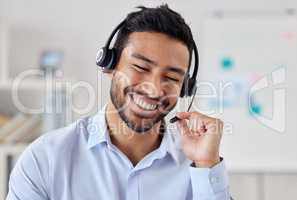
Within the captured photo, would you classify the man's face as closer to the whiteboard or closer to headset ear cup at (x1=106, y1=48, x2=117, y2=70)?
headset ear cup at (x1=106, y1=48, x2=117, y2=70)

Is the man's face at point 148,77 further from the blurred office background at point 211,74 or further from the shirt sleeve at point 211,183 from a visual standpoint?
the blurred office background at point 211,74

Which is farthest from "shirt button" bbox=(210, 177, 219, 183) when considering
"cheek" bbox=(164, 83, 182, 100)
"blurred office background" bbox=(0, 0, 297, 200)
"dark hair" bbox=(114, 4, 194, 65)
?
"blurred office background" bbox=(0, 0, 297, 200)

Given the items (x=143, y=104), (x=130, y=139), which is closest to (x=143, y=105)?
(x=143, y=104)

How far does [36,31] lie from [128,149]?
1400mm

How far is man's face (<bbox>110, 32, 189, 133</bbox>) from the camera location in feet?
4.02

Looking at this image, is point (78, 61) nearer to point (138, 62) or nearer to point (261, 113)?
point (261, 113)

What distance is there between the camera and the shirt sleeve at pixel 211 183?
3.92 ft

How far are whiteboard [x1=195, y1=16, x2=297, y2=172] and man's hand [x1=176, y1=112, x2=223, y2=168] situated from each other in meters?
1.13

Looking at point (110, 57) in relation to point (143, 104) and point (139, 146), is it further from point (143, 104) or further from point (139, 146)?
point (139, 146)

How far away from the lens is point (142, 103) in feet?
4.17

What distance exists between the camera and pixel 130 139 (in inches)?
52.6

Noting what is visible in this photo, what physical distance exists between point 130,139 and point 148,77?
0.71 feet

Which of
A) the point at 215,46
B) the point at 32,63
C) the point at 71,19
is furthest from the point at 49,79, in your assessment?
the point at 215,46

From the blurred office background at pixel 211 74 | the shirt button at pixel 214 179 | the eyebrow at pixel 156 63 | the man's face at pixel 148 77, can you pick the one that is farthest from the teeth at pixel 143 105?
the blurred office background at pixel 211 74
